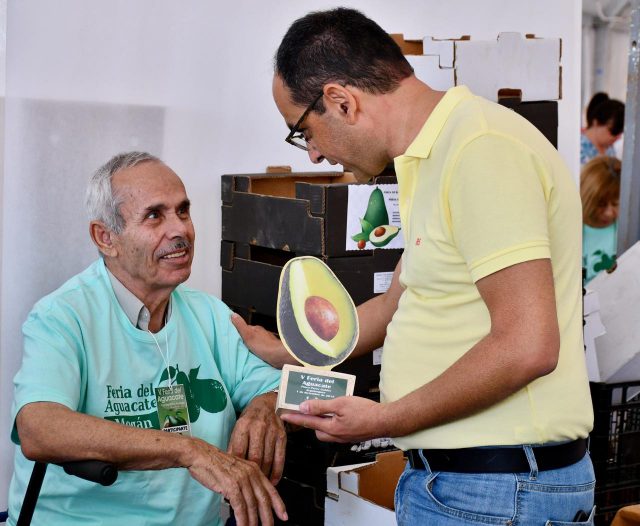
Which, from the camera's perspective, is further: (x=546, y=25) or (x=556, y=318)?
(x=546, y=25)

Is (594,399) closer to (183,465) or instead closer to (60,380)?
(183,465)

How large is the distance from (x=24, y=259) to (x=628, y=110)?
2656mm

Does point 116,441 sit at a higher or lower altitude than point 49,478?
higher

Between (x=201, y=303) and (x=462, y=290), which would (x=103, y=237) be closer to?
(x=201, y=303)

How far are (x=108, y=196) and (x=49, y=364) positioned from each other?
0.48 meters

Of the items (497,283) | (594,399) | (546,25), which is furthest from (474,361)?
(546,25)

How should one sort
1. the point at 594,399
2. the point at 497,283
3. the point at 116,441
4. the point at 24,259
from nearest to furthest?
the point at 497,283 → the point at 116,441 → the point at 24,259 → the point at 594,399

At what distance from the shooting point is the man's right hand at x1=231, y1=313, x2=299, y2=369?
248 centimetres

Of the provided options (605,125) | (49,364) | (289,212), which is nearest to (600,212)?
(605,125)

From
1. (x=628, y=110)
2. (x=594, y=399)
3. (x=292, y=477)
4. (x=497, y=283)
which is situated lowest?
(x=292, y=477)

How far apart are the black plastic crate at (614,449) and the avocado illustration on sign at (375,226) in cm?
82

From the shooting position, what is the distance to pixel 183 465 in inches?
80.0

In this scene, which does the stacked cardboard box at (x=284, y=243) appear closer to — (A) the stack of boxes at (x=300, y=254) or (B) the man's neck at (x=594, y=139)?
(A) the stack of boxes at (x=300, y=254)

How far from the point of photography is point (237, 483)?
2.01 meters
